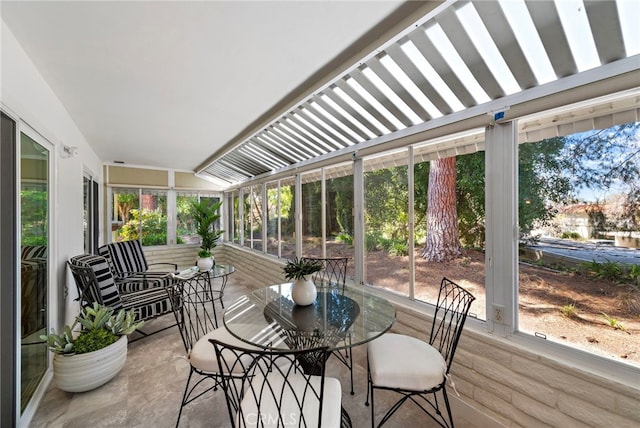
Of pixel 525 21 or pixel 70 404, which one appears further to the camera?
pixel 70 404

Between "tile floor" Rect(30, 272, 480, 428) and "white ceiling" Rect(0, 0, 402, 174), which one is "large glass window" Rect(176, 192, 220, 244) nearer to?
"white ceiling" Rect(0, 0, 402, 174)

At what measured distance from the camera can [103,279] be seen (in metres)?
2.61

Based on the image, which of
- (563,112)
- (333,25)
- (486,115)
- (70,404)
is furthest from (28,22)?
(563,112)

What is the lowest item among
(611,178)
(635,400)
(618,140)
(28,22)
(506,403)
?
(506,403)

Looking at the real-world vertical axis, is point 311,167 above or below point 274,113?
below

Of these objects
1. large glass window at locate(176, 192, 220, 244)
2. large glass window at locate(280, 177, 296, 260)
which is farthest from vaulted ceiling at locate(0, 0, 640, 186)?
large glass window at locate(176, 192, 220, 244)

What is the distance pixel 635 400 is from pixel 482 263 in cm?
102

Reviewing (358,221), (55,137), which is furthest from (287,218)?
(55,137)

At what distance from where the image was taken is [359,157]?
9.87 ft

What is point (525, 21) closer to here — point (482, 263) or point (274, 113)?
point (482, 263)

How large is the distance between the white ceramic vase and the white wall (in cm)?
219

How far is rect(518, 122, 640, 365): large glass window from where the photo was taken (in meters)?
1.38

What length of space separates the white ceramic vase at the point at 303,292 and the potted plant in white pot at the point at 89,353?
1711 mm

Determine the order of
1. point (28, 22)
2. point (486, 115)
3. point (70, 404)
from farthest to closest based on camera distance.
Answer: point (70, 404)
point (486, 115)
point (28, 22)
